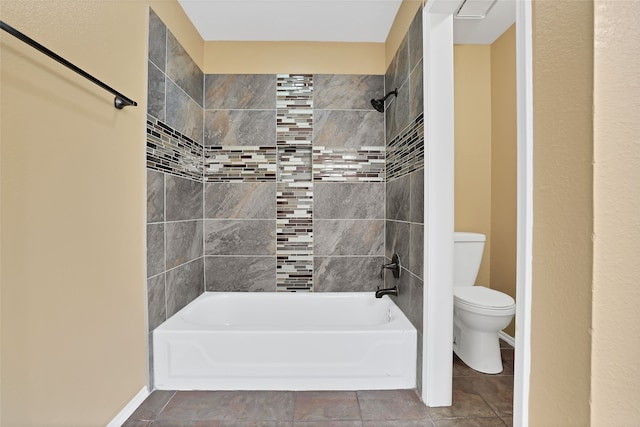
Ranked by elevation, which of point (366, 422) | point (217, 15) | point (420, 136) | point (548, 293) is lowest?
point (366, 422)

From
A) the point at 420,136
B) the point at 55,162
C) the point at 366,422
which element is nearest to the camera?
the point at 55,162

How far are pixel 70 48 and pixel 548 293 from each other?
175cm

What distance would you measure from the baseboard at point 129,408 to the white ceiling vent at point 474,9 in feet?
9.89

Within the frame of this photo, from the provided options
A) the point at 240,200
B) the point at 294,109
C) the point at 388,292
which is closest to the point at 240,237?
the point at 240,200

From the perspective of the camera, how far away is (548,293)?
0.74 meters

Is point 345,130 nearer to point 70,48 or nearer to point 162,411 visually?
point 70,48

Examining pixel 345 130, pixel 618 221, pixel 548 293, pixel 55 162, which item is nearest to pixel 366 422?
pixel 548 293

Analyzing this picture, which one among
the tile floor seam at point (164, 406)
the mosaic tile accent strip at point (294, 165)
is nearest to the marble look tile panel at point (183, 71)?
the mosaic tile accent strip at point (294, 165)

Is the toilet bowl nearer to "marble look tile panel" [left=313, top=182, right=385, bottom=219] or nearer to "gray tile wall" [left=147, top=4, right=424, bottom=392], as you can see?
"gray tile wall" [left=147, top=4, right=424, bottom=392]

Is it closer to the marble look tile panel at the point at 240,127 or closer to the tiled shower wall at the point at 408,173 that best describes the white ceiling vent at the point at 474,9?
the tiled shower wall at the point at 408,173

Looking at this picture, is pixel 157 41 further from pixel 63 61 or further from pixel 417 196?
pixel 417 196

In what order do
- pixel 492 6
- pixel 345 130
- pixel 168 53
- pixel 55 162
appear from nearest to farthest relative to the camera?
pixel 55 162 < pixel 168 53 < pixel 492 6 < pixel 345 130

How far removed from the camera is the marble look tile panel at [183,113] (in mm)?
1978

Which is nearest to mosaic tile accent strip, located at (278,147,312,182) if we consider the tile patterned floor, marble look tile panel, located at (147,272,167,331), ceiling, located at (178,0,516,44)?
ceiling, located at (178,0,516,44)
